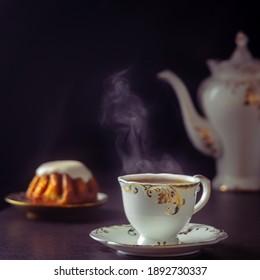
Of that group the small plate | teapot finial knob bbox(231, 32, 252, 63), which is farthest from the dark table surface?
teapot finial knob bbox(231, 32, 252, 63)

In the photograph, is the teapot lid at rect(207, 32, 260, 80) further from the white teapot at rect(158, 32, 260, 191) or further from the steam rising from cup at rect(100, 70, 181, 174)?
the steam rising from cup at rect(100, 70, 181, 174)

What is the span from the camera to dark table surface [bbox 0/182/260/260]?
0.68 meters

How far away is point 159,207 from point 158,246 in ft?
0.14

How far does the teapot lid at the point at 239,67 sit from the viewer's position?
1104 mm

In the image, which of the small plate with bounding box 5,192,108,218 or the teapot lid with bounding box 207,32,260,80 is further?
the teapot lid with bounding box 207,32,260,80

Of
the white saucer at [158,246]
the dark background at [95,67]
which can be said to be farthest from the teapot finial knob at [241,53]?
the white saucer at [158,246]

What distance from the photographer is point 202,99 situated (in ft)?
3.72

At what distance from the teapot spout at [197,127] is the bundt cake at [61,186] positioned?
286 mm

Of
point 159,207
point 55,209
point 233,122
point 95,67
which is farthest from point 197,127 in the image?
point 159,207

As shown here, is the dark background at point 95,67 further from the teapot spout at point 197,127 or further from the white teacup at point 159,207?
the white teacup at point 159,207

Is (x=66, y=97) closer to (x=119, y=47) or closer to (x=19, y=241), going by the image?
(x=119, y=47)

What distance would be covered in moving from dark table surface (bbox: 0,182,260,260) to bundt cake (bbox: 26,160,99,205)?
2 centimetres
